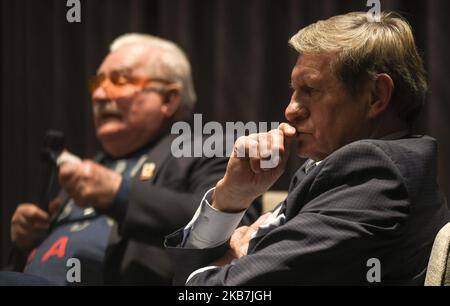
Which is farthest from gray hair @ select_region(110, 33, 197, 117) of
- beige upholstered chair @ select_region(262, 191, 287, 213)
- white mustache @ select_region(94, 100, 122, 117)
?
beige upholstered chair @ select_region(262, 191, 287, 213)

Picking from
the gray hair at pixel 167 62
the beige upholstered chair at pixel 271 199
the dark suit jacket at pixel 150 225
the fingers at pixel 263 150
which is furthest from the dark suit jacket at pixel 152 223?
the fingers at pixel 263 150

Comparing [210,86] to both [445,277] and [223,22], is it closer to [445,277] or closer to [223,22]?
[223,22]

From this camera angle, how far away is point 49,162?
1.69 meters

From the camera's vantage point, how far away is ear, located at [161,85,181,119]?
1.75 metres

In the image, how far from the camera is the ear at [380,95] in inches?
39.4

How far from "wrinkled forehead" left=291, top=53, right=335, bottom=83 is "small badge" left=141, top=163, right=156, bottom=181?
0.64 metres

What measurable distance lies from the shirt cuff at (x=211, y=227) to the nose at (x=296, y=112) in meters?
0.18

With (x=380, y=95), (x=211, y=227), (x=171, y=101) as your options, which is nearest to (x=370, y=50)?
(x=380, y=95)

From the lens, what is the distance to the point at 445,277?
929 mm

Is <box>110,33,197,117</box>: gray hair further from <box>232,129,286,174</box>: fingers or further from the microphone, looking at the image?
<box>232,129,286,174</box>: fingers

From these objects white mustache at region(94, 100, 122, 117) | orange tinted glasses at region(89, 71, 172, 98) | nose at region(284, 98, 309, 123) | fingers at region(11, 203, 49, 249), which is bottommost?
fingers at region(11, 203, 49, 249)

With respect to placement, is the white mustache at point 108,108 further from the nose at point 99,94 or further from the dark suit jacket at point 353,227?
the dark suit jacket at point 353,227

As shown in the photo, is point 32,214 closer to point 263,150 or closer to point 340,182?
point 263,150

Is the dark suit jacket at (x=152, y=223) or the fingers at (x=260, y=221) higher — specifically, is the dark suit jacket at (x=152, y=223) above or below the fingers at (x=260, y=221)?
below
